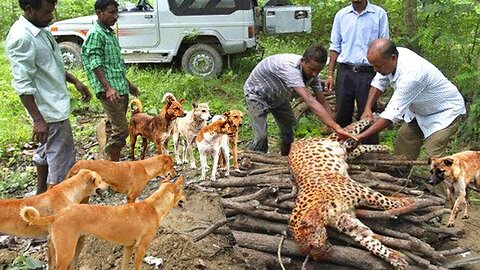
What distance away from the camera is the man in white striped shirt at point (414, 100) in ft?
19.1

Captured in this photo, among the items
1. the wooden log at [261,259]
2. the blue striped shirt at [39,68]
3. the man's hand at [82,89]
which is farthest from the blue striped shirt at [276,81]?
the blue striped shirt at [39,68]

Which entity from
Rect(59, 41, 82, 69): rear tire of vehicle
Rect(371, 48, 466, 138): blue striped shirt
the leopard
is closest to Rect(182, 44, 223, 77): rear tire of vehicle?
Rect(59, 41, 82, 69): rear tire of vehicle

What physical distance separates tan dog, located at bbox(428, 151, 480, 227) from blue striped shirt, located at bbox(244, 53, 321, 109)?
68.7 inches

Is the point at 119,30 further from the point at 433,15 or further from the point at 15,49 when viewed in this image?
the point at 15,49

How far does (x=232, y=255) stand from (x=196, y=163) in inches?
94.5

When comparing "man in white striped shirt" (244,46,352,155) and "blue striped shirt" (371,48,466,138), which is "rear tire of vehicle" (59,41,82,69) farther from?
"blue striped shirt" (371,48,466,138)

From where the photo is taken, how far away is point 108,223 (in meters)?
4.40

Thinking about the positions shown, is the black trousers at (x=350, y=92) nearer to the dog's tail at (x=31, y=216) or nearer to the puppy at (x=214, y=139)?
the puppy at (x=214, y=139)

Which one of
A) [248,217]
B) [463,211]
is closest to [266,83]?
[248,217]

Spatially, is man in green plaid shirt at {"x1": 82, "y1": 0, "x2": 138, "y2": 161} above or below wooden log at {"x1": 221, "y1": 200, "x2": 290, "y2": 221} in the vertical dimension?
above

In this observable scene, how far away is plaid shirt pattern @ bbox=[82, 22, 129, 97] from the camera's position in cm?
652

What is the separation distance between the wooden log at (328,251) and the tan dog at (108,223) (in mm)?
822

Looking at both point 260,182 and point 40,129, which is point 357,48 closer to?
point 260,182

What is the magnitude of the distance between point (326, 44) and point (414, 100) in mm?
9275
